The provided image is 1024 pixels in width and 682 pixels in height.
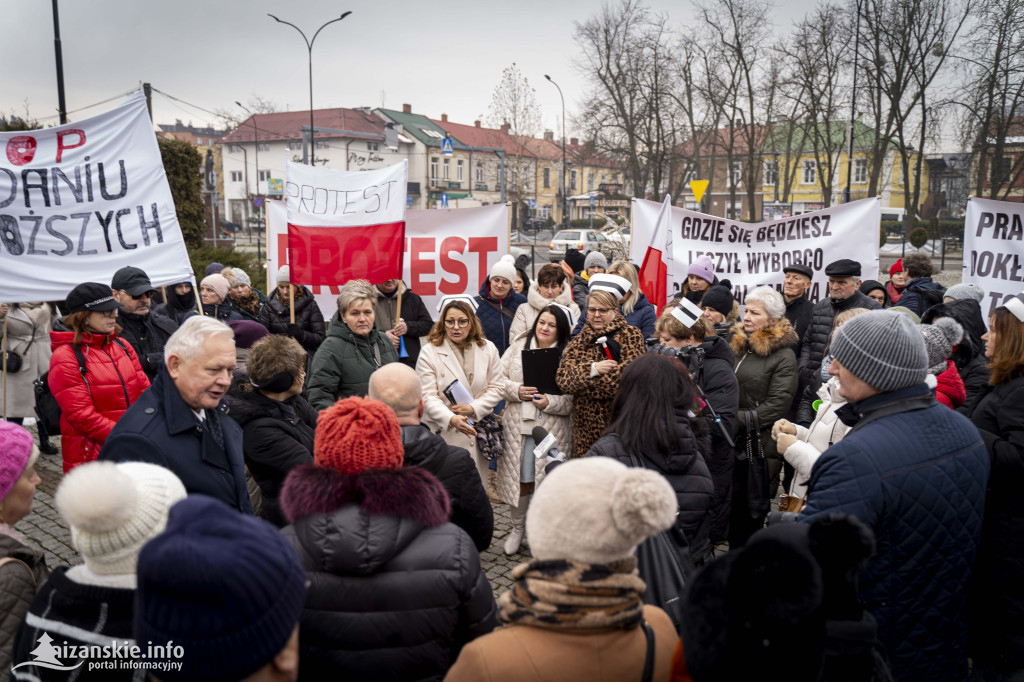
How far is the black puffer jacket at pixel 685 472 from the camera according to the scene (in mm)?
2812

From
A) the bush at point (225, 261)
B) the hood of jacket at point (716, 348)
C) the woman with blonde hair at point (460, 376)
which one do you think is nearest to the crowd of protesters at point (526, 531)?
the hood of jacket at point (716, 348)

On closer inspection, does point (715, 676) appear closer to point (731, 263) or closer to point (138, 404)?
point (138, 404)

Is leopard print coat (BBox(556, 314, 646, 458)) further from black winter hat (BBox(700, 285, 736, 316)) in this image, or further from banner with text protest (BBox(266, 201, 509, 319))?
banner with text protest (BBox(266, 201, 509, 319))

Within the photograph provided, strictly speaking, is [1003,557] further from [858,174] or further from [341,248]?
[858,174]

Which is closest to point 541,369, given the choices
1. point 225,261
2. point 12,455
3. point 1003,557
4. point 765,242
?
point 1003,557

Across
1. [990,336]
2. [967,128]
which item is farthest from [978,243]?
[967,128]

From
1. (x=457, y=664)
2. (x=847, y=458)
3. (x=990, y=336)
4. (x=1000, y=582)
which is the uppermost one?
(x=990, y=336)

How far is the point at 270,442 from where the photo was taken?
311 centimetres

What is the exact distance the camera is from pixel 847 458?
216 centimetres

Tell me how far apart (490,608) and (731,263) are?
247 inches

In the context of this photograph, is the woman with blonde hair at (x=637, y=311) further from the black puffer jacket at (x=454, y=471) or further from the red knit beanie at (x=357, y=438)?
the red knit beanie at (x=357, y=438)

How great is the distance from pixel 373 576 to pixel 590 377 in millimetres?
2562

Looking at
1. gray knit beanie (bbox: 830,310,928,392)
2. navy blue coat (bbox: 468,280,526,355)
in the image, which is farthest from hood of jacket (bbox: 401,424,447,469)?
navy blue coat (bbox: 468,280,526,355)

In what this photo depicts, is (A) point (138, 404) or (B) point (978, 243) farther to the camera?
(B) point (978, 243)
